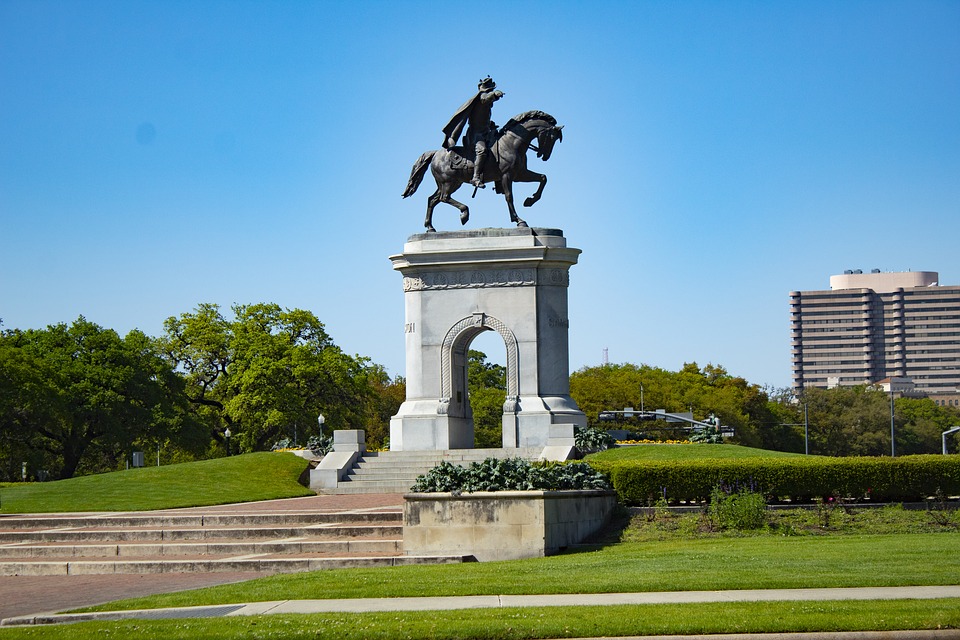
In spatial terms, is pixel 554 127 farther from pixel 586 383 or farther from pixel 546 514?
pixel 586 383

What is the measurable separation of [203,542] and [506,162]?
2034cm

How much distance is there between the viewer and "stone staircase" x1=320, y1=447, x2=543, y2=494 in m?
35.8

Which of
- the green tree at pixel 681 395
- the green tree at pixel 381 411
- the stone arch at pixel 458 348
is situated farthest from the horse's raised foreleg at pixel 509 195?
the green tree at pixel 681 395

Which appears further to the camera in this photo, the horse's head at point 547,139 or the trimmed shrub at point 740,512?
the horse's head at point 547,139

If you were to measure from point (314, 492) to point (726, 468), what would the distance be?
1430 centimetres

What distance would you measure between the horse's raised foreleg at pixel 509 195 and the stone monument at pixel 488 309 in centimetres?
3

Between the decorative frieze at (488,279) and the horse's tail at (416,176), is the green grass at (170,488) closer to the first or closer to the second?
the decorative frieze at (488,279)

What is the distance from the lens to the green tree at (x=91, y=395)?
64.1m

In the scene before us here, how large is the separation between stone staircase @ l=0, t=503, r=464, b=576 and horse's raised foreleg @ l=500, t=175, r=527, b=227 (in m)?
16.0

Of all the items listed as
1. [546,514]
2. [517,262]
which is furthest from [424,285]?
[546,514]

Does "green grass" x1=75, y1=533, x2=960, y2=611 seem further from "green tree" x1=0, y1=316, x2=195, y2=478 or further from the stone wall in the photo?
"green tree" x1=0, y1=316, x2=195, y2=478

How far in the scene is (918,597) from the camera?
14.3 m

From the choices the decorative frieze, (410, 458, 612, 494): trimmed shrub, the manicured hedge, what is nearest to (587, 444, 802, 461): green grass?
the decorative frieze

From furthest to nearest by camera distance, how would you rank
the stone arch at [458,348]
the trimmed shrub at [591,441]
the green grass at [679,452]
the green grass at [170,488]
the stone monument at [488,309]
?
the stone arch at [458,348], the stone monument at [488,309], the trimmed shrub at [591,441], the green grass at [679,452], the green grass at [170,488]
